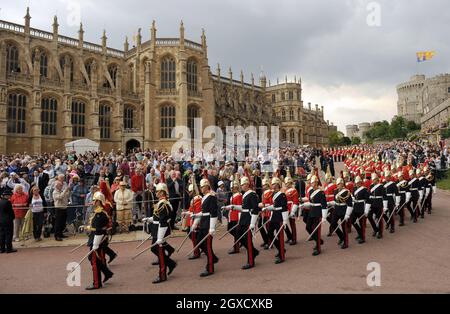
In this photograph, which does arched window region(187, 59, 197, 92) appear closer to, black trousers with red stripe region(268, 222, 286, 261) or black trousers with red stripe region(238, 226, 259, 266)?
black trousers with red stripe region(268, 222, 286, 261)

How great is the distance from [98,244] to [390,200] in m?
9.41

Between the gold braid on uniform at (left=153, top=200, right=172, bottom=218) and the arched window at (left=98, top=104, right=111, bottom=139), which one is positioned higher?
the arched window at (left=98, top=104, right=111, bottom=139)

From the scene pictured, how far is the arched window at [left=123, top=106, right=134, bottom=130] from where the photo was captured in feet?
128

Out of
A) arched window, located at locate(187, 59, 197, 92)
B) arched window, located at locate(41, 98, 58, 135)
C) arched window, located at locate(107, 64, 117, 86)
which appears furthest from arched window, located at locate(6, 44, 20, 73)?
arched window, located at locate(187, 59, 197, 92)

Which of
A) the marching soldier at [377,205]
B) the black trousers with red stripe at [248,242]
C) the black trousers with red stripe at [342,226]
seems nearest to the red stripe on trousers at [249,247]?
the black trousers with red stripe at [248,242]

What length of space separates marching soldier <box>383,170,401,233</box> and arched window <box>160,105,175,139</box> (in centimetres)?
2813

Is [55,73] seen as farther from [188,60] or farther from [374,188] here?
[374,188]

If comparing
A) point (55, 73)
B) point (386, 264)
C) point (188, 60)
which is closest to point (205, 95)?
point (188, 60)

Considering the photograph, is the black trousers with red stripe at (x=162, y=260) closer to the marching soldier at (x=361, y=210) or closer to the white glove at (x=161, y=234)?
the white glove at (x=161, y=234)

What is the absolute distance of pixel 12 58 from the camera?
3325 centimetres

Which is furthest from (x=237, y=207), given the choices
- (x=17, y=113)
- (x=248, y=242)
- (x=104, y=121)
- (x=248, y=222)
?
(x=104, y=121)
